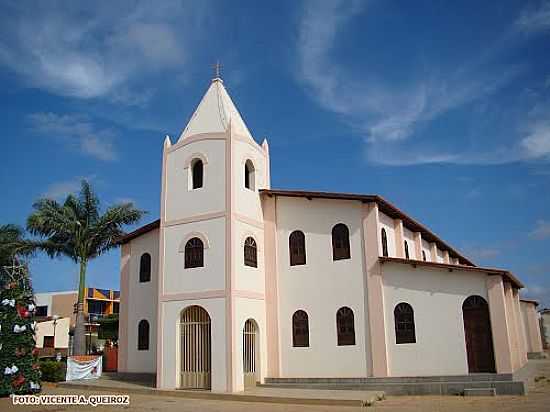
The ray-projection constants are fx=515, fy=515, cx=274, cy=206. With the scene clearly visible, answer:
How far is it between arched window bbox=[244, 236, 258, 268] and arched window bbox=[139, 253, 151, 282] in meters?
5.86

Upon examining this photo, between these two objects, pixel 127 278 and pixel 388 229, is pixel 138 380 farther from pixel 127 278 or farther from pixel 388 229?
pixel 388 229

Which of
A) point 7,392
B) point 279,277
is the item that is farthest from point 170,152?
point 7,392

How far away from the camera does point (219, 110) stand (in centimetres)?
2097

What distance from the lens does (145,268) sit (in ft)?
75.8

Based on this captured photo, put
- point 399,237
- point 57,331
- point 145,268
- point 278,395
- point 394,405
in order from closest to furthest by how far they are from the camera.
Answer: point 394,405
point 278,395
point 399,237
point 145,268
point 57,331

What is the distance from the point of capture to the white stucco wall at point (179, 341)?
1731 centimetres

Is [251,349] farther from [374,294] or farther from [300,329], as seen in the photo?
[374,294]

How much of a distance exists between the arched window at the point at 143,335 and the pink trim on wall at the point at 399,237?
1118 cm

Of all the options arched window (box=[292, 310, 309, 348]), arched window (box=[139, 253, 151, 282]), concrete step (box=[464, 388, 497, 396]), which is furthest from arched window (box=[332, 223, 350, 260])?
arched window (box=[139, 253, 151, 282])

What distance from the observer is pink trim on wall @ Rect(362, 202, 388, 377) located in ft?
57.6

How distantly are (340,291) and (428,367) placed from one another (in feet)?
12.8

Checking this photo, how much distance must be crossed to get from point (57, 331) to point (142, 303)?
28.9 m

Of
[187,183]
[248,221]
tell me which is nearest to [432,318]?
[248,221]

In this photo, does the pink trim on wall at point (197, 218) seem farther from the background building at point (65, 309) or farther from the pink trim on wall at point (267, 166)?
the background building at point (65, 309)
